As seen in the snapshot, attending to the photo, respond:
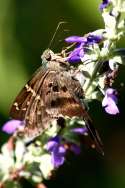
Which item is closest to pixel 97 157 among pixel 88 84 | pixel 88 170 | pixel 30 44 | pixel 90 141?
pixel 88 170

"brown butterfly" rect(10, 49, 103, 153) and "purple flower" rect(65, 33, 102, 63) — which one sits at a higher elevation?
"purple flower" rect(65, 33, 102, 63)

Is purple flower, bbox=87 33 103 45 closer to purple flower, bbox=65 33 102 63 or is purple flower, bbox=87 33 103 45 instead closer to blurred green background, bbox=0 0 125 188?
purple flower, bbox=65 33 102 63

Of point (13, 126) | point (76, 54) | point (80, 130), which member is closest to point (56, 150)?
point (80, 130)

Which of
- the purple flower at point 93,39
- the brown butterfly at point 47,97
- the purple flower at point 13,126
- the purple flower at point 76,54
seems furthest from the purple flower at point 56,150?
the purple flower at point 93,39

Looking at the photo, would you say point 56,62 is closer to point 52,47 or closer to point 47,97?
point 47,97

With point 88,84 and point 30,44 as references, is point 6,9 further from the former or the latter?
point 88,84

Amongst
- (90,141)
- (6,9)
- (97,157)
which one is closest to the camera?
(90,141)

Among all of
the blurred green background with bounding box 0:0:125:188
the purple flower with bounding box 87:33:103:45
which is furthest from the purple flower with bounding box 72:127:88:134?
the blurred green background with bounding box 0:0:125:188
